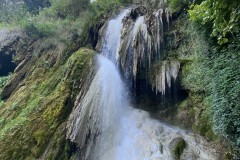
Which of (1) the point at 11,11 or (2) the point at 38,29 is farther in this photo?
(1) the point at 11,11

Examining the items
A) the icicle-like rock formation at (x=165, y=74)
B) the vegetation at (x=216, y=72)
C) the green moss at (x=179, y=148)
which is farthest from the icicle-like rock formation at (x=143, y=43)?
the green moss at (x=179, y=148)

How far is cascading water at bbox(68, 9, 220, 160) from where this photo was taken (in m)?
7.17

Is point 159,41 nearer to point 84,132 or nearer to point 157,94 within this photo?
point 157,94

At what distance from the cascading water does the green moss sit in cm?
10

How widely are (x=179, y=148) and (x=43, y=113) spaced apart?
5.12 metres

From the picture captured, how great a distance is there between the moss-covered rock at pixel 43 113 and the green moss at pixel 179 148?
3419 mm

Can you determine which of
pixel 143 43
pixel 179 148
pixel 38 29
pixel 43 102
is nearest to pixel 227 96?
pixel 179 148

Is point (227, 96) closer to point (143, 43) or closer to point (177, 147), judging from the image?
point (177, 147)

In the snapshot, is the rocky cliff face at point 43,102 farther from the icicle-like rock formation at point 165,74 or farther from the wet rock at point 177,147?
the wet rock at point 177,147

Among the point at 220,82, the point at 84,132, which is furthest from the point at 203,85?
the point at 84,132

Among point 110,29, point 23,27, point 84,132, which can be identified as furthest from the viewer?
point 23,27

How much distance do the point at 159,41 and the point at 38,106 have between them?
5508 mm

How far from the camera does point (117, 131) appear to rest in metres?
8.37

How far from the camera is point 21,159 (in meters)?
7.68
